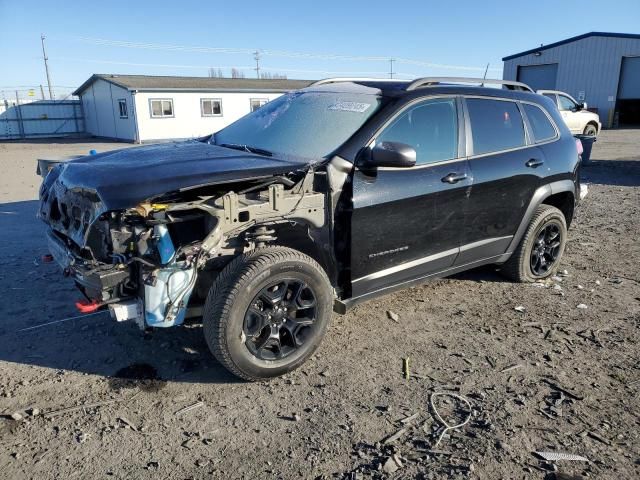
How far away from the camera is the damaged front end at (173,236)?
3.10m

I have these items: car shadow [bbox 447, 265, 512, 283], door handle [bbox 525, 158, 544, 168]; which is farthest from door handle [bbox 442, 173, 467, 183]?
car shadow [bbox 447, 265, 512, 283]

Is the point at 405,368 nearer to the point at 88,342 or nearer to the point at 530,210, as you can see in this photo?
the point at 530,210

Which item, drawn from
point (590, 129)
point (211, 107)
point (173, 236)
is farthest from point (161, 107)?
point (173, 236)

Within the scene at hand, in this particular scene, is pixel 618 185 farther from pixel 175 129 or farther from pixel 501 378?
pixel 175 129

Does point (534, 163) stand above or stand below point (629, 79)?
below

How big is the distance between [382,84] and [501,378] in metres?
2.53

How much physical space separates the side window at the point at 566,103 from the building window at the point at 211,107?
62.6 ft

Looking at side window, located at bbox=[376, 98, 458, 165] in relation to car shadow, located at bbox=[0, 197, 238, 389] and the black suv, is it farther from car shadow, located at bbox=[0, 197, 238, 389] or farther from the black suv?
car shadow, located at bbox=[0, 197, 238, 389]

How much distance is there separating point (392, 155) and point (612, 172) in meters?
12.1

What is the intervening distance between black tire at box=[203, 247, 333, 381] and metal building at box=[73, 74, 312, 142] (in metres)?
26.7

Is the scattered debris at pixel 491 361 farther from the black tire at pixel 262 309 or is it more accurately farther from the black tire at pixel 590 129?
the black tire at pixel 590 129

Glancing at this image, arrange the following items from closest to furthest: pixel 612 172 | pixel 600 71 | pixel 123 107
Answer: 1. pixel 612 172
2. pixel 123 107
3. pixel 600 71

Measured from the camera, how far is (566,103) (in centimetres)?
1842

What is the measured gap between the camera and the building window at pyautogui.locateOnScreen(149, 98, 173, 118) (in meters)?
28.2
